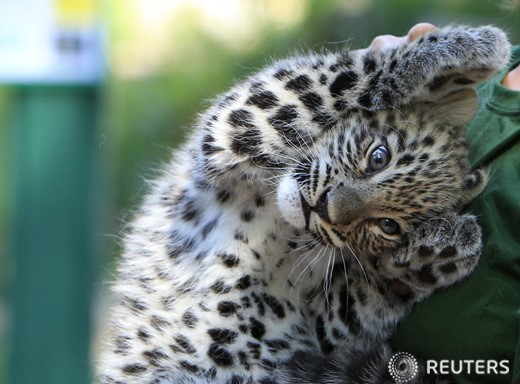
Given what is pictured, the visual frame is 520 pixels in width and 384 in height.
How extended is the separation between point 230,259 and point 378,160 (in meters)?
0.58

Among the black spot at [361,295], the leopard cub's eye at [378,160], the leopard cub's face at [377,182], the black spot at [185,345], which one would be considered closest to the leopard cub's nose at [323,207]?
the leopard cub's face at [377,182]

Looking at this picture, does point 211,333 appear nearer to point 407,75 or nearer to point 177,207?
point 177,207

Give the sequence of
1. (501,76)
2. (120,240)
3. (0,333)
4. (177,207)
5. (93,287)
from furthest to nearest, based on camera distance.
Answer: (0,333), (93,287), (120,240), (177,207), (501,76)

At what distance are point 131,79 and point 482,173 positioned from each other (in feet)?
12.9

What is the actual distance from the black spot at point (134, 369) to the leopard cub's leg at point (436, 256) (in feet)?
2.89

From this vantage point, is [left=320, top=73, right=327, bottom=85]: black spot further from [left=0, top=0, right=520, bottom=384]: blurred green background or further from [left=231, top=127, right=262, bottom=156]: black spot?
[left=0, top=0, right=520, bottom=384]: blurred green background

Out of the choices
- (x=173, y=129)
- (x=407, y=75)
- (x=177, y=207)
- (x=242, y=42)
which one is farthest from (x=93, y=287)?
(x=407, y=75)

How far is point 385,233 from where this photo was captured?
2998mm

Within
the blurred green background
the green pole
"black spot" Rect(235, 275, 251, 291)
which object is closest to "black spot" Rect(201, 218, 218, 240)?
"black spot" Rect(235, 275, 251, 291)

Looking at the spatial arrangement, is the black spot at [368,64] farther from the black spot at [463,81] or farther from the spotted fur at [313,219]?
the black spot at [463,81]

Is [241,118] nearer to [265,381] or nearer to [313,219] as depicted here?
[313,219]

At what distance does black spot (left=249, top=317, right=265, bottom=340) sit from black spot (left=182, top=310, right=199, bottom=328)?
0.18 metres

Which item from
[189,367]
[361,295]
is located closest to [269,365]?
[189,367]

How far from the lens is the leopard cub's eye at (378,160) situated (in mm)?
3006
